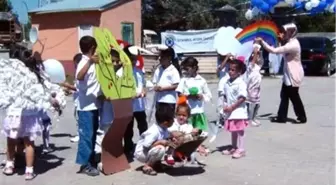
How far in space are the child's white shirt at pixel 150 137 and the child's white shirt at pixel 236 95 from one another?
1320mm

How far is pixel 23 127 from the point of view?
6852mm

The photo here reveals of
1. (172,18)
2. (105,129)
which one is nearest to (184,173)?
(105,129)

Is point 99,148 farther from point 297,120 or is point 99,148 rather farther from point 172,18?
point 172,18

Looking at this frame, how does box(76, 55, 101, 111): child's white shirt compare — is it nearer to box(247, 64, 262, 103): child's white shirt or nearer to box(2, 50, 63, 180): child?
box(2, 50, 63, 180): child

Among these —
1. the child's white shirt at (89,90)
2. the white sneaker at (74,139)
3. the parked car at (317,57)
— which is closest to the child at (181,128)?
the child's white shirt at (89,90)

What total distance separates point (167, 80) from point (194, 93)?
0.44 m

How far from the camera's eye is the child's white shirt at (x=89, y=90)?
6.89 meters

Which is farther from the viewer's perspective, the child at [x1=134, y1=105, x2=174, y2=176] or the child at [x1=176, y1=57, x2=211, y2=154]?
the child at [x1=176, y1=57, x2=211, y2=154]

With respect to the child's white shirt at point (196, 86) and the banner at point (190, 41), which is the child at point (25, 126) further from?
the banner at point (190, 41)

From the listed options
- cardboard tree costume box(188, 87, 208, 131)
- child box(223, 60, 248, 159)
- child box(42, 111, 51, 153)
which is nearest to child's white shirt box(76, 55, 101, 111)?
child box(42, 111, 51, 153)

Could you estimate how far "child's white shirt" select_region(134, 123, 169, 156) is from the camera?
22.8 feet

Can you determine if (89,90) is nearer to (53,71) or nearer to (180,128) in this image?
(180,128)

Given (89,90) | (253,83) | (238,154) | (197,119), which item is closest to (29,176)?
(89,90)

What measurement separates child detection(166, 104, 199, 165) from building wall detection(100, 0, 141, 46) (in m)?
18.1
